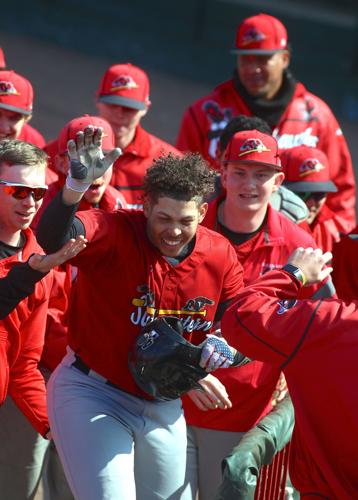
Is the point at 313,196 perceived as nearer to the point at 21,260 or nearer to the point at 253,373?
the point at 253,373

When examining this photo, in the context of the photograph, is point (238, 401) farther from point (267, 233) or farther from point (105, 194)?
point (105, 194)

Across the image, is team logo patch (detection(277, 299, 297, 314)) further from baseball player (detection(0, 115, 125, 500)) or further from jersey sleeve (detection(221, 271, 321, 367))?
baseball player (detection(0, 115, 125, 500))

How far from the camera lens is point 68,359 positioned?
463cm

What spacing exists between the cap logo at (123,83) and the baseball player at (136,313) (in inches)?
101

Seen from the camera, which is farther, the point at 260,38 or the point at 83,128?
the point at 260,38

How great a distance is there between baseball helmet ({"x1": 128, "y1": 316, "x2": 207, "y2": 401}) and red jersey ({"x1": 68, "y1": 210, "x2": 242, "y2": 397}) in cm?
11

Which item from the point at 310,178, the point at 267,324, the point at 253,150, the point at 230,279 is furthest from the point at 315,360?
the point at 310,178

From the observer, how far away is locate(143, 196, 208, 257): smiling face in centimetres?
447

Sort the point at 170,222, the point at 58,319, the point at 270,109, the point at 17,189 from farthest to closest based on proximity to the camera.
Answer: the point at 270,109
the point at 58,319
the point at 17,189
the point at 170,222

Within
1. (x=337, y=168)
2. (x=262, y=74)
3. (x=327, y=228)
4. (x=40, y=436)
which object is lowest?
(x=40, y=436)

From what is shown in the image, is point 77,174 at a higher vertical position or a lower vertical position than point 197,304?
higher

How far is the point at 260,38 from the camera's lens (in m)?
7.54

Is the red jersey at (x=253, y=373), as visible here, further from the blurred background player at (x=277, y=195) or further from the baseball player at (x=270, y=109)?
the baseball player at (x=270, y=109)

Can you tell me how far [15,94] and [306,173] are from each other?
6.18 feet
